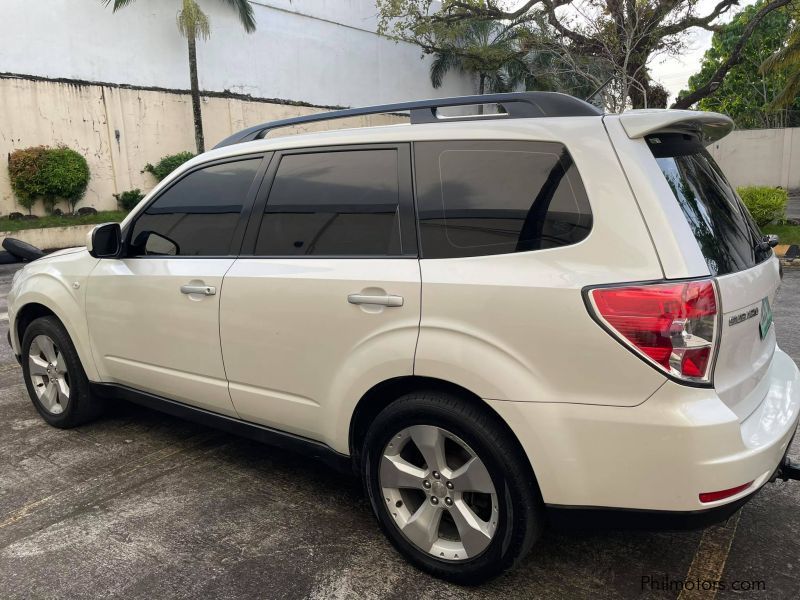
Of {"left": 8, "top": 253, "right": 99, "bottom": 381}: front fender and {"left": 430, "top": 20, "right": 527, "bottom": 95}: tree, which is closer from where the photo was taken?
{"left": 8, "top": 253, "right": 99, "bottom": 381}: front fender

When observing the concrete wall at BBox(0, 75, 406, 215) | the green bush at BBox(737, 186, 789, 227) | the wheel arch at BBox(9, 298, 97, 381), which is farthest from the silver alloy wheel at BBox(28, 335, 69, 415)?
the concrete wall at BBox(0, 75, 406, 215)

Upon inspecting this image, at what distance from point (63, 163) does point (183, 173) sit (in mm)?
16848

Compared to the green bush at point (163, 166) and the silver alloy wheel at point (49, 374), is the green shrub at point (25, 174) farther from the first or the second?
the silver alloy wheel at point (49, 374)

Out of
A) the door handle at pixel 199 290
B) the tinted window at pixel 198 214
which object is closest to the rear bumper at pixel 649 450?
the door handle at pixel 199 290

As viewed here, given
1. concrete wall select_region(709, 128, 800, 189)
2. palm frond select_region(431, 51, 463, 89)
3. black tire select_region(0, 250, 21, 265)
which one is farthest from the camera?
palm frond select_region(431, 51, 463, 89)

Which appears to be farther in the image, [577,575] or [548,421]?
[577,575]

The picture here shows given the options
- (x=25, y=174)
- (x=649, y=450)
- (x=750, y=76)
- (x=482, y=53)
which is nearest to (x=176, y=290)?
(x=649, y=450)

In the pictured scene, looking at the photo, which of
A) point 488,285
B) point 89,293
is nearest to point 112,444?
point 89,293

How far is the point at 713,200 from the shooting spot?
251 cm

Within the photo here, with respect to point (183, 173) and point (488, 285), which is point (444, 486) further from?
point (183, 173)

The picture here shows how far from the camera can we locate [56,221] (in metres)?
17.6

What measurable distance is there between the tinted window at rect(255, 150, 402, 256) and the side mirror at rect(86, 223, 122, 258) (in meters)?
1.07

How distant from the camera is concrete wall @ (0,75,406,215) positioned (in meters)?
17.8

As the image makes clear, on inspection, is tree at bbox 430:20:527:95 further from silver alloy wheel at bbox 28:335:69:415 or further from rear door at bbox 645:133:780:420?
rear door at bbox 645:133:780:420
